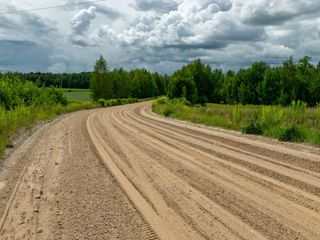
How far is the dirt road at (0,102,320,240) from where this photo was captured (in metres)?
5.81

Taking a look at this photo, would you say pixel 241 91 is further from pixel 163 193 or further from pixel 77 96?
pixel 163 193

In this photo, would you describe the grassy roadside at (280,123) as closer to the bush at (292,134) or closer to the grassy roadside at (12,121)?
the bush at (292,134)

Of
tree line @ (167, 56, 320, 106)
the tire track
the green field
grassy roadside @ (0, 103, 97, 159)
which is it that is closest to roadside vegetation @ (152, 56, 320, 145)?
tree line @ (167, 56, 320, 106)

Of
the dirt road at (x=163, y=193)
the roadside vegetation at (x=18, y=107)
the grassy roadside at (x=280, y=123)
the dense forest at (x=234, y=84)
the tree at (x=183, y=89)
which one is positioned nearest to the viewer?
the dirt road at (x=163, y=193)

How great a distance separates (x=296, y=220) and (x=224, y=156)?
5.92 m

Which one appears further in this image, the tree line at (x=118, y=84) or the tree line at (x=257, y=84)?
the tree line at (x=118, y=84)

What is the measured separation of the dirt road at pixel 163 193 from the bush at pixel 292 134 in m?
2.03

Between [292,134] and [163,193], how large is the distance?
9.95m

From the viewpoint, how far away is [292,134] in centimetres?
1619

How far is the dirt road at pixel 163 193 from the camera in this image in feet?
19.1

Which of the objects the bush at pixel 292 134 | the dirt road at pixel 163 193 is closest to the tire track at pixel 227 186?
the dirt road at pixel 163 193

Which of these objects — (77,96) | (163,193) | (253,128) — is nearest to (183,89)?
(253,128)

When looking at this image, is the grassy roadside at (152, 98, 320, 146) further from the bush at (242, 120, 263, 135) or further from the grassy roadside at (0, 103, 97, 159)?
the grassy roadside at (0, 103, 97, 159)

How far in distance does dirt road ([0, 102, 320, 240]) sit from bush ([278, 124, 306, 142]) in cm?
203
